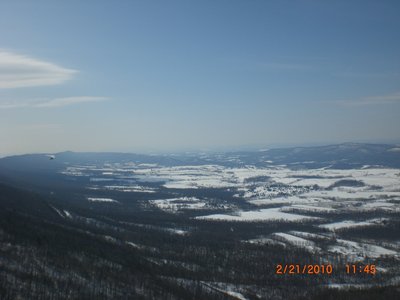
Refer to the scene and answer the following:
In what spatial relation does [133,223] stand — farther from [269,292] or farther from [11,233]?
[269,292]

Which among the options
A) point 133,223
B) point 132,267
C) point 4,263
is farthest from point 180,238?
point 4,263

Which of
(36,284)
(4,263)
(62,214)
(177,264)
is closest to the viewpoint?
(36,284)

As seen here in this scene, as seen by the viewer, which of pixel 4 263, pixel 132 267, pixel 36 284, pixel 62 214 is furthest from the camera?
pixel 62 214

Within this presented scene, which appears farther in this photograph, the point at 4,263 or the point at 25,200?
the point at 25,200

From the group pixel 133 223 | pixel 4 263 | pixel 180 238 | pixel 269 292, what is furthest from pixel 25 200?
pixel 269 292

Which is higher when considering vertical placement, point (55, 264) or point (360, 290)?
point (55, 264)

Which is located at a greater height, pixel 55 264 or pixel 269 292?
pixel 55 264

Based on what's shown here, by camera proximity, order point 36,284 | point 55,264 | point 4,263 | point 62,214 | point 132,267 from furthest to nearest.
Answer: point 62,214 → point 132,267 → point 55,264 → point 4,263 → point 36,284

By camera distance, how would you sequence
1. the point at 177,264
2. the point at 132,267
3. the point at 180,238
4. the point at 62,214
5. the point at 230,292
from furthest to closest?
the point at 62,214
the point at 180,238
the point at 177,264
the point at 132,267
the point at 230,292

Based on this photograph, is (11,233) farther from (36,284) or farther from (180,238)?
(180,238)

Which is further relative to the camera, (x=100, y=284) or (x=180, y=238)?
(x=180, y=238)
